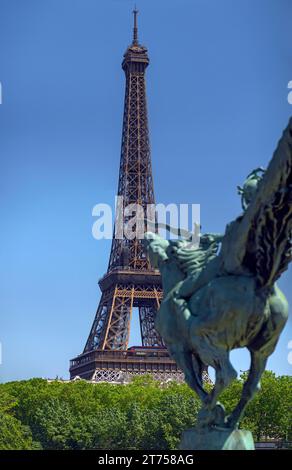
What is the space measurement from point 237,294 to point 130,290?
64.2m

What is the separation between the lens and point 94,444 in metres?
41.0

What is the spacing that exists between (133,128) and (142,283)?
16.5m

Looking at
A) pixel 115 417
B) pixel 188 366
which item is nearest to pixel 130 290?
pixel 115 417

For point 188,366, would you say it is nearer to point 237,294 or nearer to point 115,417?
point 237,294

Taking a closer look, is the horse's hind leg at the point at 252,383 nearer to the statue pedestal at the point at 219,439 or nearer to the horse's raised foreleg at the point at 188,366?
the statue pedestal at the point at 219,439

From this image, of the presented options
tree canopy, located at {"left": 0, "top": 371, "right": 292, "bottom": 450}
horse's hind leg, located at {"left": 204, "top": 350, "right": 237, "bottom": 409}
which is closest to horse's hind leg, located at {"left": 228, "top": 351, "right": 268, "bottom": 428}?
horse's hind leg, located at {"left": 204, "top": 350, "right": 237, "bottom": 409}

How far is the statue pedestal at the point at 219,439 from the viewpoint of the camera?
40.0 ft

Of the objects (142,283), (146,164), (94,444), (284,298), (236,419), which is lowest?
(236,419)

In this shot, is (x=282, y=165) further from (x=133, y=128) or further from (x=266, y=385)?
(x=133, y=128)

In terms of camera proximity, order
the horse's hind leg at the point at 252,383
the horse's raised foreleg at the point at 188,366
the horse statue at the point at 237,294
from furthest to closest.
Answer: the horse's raised foreleg at the point at 188,366 → the horse's hind leg at the point at 252,383 → the horse statue at the point at 237,294

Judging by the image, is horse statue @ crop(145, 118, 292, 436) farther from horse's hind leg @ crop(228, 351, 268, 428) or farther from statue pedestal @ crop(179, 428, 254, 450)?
statue pedestal @ crop(179, 428, 254, 450)

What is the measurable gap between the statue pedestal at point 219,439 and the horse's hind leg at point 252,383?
0.78 ft

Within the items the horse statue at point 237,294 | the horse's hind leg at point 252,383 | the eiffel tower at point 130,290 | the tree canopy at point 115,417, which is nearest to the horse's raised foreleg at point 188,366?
the horse statue at point 237,294

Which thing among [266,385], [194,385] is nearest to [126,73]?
[266,385]
